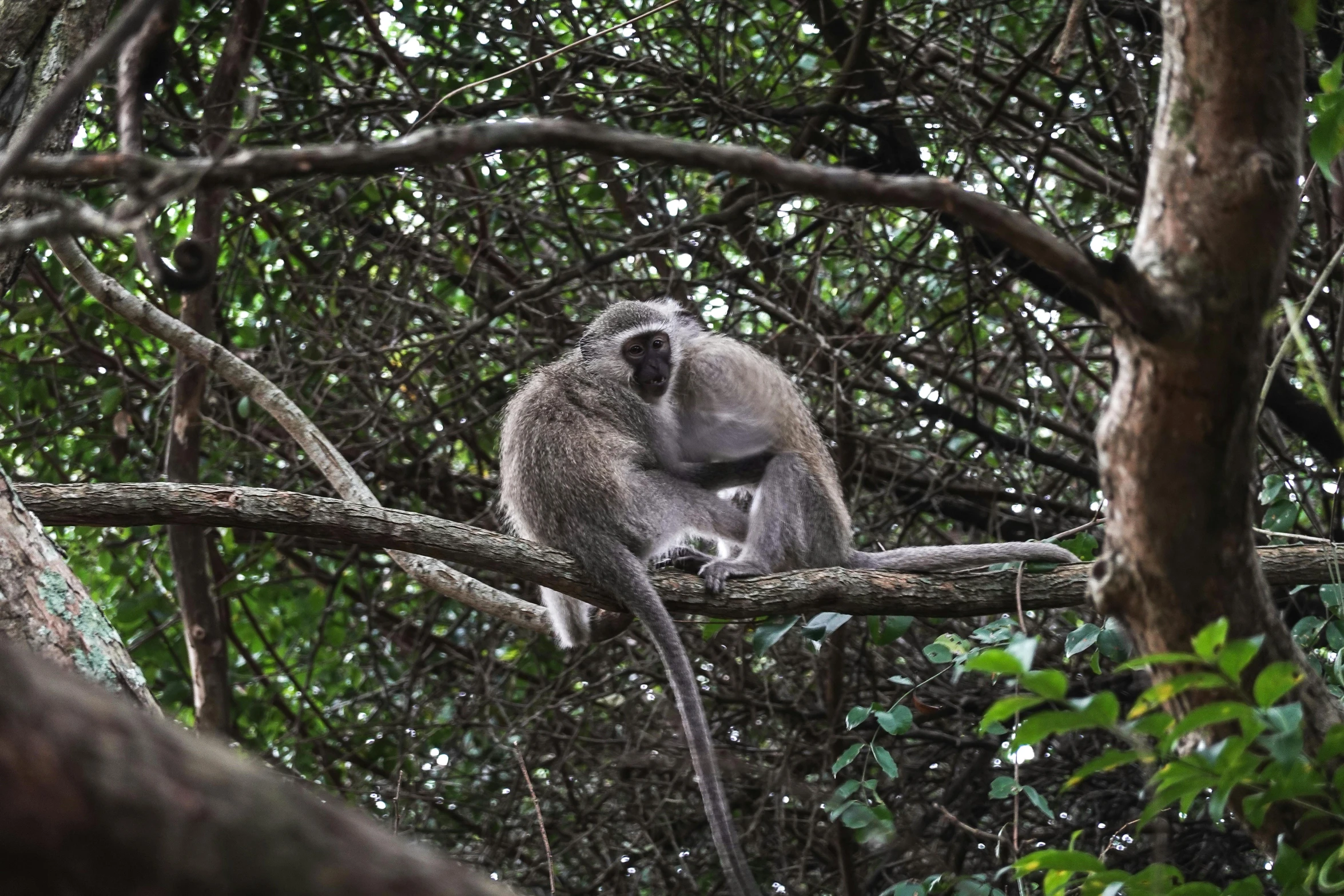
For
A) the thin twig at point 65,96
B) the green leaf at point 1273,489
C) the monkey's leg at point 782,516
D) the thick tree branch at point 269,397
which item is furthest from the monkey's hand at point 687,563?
the thin twig at point 65,96

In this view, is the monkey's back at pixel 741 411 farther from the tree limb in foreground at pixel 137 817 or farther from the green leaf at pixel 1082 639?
the tree limb in foreground at pixel 137 817

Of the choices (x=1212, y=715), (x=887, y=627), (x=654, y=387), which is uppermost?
(x=654, y=387)

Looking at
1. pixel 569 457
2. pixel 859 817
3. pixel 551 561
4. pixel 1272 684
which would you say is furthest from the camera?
pixel 569 457

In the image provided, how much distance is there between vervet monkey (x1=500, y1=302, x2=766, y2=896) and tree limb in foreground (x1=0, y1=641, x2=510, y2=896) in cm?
301

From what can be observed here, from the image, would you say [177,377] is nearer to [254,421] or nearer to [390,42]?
[254,421]

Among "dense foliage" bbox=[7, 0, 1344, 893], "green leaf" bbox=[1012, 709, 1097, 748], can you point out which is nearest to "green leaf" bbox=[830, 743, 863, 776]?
"dense foliage" bbox=[7, 0, 1344, 893]

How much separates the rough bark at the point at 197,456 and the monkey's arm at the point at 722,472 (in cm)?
212

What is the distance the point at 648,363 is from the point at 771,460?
671mm

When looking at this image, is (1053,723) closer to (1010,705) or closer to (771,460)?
(1010,705)

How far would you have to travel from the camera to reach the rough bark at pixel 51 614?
8.84ft

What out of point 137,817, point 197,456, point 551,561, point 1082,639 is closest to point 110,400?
point 197,456

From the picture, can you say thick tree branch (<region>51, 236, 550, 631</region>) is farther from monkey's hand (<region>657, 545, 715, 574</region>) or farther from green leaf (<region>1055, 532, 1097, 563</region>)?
green leaf (<region>1055, 532, 1097, 563</region>)

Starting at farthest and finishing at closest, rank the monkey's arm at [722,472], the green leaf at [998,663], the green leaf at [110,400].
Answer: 1. the green leaf at [110,400]
2. the monkey's arm at [722,472]
3. the green leaf at [998,663]

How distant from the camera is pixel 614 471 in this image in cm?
479
